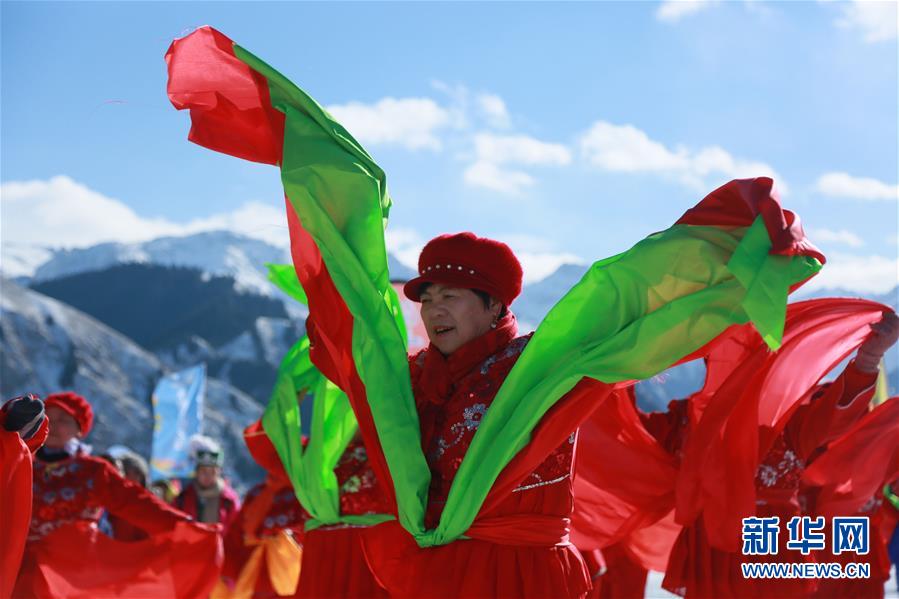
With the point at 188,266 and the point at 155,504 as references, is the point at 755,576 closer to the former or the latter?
the point at 155,504

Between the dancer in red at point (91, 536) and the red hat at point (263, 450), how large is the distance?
16.0 inches

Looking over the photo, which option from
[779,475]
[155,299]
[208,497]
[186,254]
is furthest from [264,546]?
[186,254]

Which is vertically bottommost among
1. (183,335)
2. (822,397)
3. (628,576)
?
(628,576)

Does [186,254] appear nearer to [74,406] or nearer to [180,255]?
[180,255]

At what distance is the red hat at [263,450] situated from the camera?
5215 millimetres

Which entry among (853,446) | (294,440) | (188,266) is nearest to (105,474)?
(294,440)

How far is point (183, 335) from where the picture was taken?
25547 millimetres

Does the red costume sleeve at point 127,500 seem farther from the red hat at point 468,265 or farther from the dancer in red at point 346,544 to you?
the red hat at point 468,265

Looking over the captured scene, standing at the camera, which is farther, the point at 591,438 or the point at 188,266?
the point at 188,266

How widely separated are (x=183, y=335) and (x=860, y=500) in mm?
21846

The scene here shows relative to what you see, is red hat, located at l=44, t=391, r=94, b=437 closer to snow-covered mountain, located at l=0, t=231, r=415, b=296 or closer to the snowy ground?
the snowy ground

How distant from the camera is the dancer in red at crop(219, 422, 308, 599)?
23.8 ft

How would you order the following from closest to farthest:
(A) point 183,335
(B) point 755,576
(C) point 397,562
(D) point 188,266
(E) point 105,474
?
1. (C) point 397,562
2. (B) point 755,576
3. (E) point 105,474
4. (A) point 183,335
5. (D) point 188,266

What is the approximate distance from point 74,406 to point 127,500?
1.76ft
